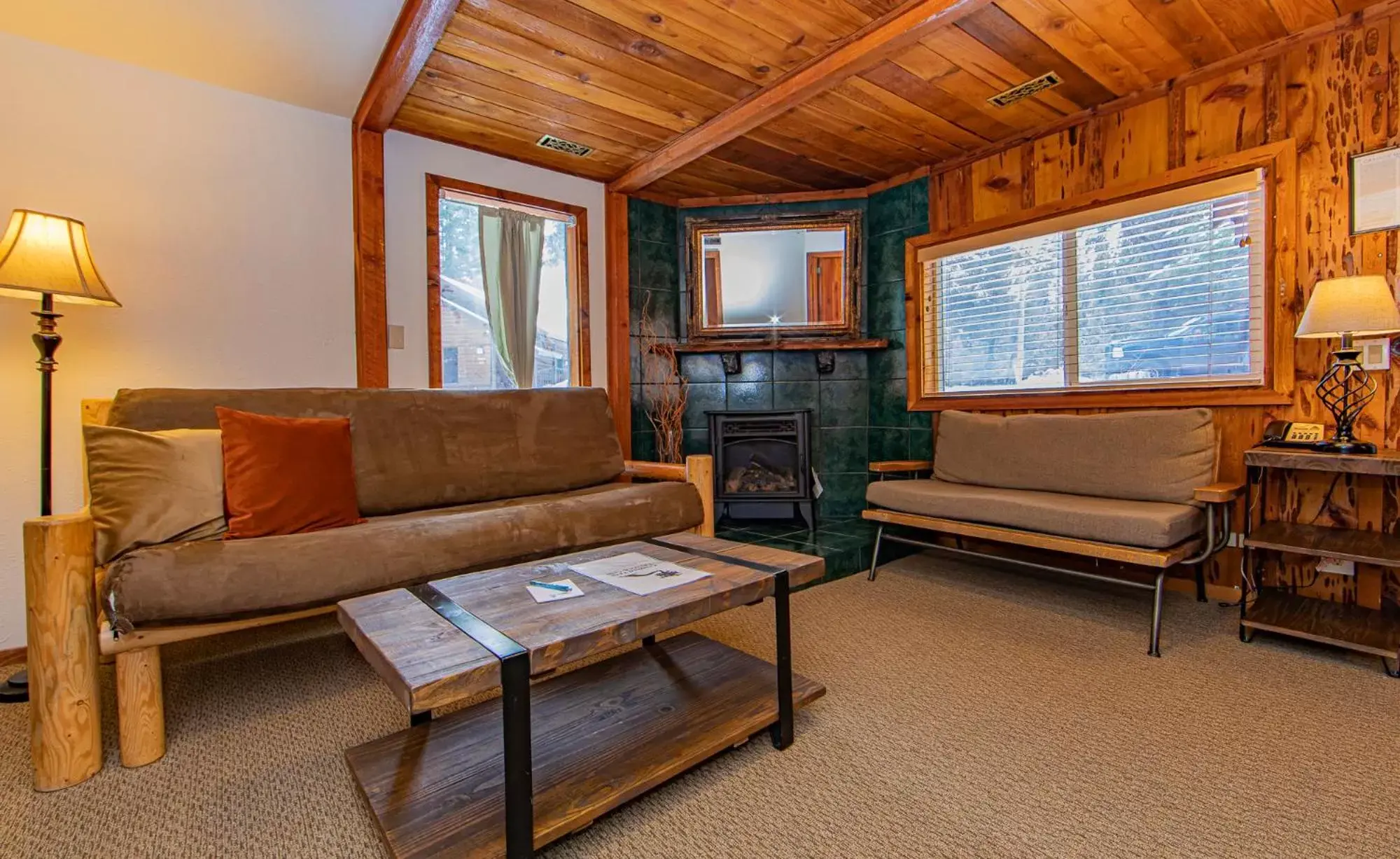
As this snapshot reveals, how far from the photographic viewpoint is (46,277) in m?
1.94

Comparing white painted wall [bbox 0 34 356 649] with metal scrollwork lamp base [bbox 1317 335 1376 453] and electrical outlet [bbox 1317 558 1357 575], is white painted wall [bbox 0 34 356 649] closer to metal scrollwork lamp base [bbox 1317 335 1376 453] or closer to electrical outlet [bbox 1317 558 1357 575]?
metal scrollwork lamp base [bbox 1317 335 1376 453]

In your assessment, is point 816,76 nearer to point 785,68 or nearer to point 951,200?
point 785,68

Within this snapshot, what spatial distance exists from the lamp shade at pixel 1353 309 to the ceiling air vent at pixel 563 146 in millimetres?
3386

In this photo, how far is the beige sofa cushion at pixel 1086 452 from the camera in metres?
2.55

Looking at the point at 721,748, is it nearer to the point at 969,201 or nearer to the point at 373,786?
the point at 373,786

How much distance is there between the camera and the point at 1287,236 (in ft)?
8.25

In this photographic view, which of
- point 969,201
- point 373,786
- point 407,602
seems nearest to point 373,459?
point 407,602

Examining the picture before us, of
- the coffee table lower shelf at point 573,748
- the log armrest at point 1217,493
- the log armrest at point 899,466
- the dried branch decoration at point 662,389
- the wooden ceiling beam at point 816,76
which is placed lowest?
the coffee table lower shelf at point 573,748

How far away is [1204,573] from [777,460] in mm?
2302

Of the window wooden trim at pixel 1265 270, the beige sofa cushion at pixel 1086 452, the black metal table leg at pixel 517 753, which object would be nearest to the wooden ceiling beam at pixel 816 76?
the window wooden trim at pixel 1265 270

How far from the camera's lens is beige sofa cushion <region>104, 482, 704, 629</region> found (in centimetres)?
155

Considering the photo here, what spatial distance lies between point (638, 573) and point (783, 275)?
303cm

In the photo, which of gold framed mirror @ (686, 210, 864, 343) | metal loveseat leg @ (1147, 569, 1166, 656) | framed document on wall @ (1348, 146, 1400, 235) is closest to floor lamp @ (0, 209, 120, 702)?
gold framed mirror @ (686, 210, 864, 343)

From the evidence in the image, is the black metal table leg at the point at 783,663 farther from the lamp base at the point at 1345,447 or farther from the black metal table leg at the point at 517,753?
the lamp base at the point at 1345,447
